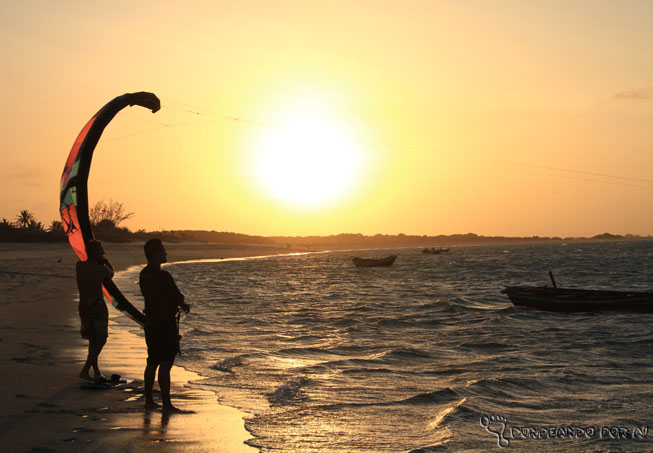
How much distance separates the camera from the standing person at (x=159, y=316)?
25.7ft

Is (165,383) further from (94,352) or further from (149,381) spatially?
(94,352)

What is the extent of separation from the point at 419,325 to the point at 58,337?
42.4ft

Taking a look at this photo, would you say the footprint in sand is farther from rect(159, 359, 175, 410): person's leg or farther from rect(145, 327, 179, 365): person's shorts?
rect(145, 327, 179, 365): person's shorts

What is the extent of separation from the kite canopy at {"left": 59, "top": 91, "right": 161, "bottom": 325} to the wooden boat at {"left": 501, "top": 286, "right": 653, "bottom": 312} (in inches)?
823

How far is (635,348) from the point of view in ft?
57.3

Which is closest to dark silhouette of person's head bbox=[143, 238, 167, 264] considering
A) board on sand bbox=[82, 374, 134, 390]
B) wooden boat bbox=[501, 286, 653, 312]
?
board on sand bbox=[82, 374, 134, 390]

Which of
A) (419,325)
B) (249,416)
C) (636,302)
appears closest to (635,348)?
(419,325)

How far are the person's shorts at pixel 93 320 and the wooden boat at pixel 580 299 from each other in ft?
74.8

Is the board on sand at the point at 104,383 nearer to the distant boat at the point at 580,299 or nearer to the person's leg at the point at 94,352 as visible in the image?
the person's leg at the point at 94,352

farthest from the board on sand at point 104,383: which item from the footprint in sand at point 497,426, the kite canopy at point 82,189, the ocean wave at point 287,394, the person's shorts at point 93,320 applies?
the footprint in sand at point 497,426

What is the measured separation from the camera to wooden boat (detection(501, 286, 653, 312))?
26062 millimetres

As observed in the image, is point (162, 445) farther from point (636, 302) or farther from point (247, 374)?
point (636, 302)

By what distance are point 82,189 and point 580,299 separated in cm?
2233

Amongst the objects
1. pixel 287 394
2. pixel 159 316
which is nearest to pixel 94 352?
pixel 159 316
